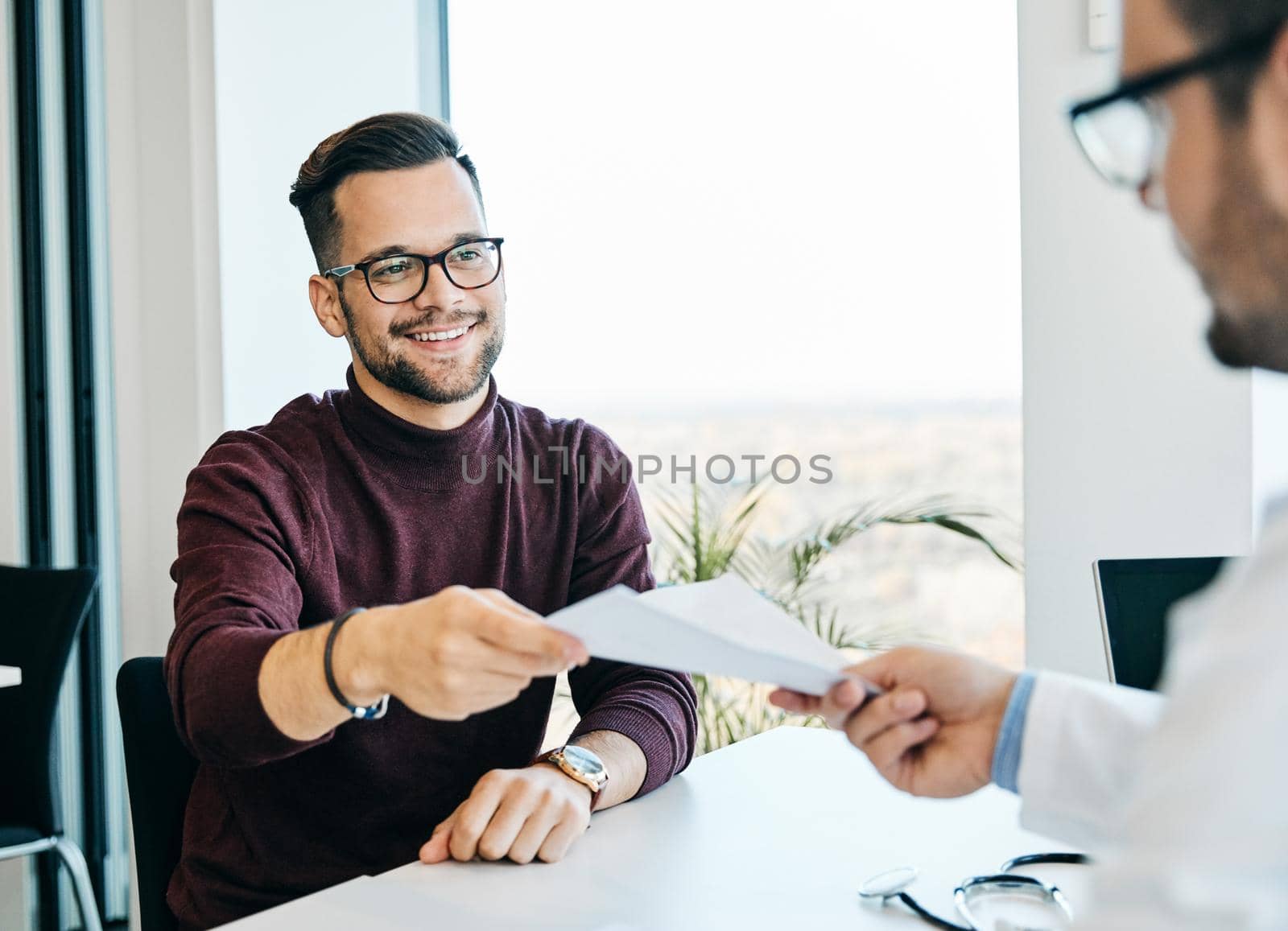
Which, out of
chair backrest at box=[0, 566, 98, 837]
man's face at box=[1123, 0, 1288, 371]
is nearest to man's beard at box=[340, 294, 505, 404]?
chair backrest at box=[0, 566, 98, 837]

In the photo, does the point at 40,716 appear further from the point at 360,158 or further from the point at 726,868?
the point at 726,868

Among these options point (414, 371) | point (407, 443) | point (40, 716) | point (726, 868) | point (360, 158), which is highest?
point (360, 158)

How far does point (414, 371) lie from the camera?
1.68 meters

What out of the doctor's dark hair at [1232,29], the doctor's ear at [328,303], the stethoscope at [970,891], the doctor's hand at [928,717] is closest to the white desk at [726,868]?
the stethoscope at [970,891]

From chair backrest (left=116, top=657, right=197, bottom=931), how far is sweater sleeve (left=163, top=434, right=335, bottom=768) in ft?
0.46

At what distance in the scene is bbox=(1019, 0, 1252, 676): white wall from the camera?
208 cm

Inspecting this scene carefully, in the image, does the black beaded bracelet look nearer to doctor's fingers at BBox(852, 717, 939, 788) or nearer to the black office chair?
doctor's fingers at BBox(852, 717, 939, 788)

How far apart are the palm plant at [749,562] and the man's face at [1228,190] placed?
1962mm

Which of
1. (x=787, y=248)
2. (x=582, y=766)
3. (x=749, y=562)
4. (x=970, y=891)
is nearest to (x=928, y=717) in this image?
(x=970, y=891)

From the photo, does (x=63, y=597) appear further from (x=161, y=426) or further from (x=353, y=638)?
(x=353, y=638)

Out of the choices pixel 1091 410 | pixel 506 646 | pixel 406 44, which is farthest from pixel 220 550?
pixel 406 44

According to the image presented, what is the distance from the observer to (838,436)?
2826 millimetres

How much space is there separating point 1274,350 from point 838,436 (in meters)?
2.13

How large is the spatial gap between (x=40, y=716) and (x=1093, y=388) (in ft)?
7.23
